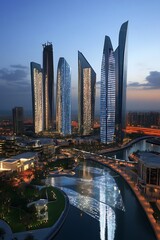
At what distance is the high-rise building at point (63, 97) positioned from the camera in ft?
132

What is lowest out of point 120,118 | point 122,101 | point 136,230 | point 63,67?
point 136,230

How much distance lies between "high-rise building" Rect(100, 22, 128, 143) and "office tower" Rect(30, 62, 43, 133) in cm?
1400

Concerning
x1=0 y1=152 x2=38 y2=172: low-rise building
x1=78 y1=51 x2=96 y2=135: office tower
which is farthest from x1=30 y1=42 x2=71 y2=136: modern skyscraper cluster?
x1=0 y1=152 x2=38 y2=172: low-rise building

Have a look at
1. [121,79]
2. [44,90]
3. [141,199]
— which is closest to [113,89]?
[121,79]

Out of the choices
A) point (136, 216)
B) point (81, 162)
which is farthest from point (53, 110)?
point (136, 216)

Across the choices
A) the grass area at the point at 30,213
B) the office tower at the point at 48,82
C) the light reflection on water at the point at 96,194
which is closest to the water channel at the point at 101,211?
the light reflection on water at the point at 96,194

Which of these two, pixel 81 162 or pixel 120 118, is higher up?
pixel 120 118

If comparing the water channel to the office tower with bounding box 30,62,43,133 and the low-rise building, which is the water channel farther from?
the office tower with bounding box 30,62,43,133

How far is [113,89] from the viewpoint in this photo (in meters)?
32.3

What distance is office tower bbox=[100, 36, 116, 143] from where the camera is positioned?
31.9 meters

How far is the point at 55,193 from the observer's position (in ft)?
45.1

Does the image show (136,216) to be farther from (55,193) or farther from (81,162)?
(81,162)

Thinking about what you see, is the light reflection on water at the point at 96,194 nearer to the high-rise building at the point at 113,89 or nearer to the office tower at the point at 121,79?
the high-rise building at the point at 113,89

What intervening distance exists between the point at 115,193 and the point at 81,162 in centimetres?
833
